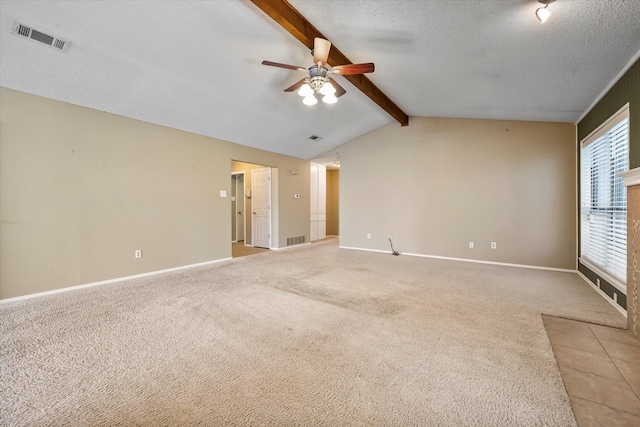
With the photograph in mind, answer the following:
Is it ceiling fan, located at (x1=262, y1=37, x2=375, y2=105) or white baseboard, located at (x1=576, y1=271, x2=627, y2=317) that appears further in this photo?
white baseboard, located at (x1=576, y1=271, x2=627, y2=317)

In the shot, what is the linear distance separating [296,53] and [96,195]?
3427 millimetres

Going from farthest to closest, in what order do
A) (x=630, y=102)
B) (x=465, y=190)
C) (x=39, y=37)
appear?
(x=465, y=190)
(x=630, y=102)
(x=39, y=37)

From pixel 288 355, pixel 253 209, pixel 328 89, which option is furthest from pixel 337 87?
pixel 253 209

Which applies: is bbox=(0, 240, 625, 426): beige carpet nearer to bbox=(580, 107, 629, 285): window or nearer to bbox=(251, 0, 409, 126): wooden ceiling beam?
bbox=(580, 107, 629, 285): window

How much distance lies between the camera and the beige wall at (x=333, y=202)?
385 inches

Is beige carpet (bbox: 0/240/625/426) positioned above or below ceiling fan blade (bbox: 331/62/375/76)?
below

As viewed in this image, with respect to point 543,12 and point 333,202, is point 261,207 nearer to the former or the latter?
point 333,202

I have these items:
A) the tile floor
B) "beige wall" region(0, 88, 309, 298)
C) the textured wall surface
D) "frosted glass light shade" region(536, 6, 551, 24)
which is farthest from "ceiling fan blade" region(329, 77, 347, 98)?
the tile floor

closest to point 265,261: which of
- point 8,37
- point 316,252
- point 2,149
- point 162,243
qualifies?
point 316,252

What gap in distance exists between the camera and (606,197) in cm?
355

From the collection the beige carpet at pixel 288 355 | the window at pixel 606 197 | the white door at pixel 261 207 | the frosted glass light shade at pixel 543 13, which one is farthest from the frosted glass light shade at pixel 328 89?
the white door at pixel 261 207

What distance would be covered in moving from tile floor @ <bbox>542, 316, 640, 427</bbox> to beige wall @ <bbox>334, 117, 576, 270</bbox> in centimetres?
281

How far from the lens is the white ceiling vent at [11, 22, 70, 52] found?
2.49 meters

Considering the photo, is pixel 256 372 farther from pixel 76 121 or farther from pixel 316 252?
pixel 316 252
